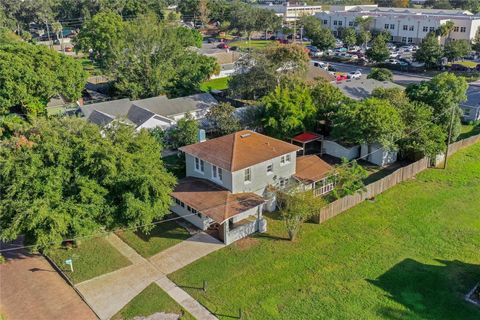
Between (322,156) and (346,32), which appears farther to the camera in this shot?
(346,32)

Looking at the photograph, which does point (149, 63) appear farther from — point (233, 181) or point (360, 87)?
point (233, 181)

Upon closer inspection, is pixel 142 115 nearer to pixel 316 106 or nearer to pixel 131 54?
pixel 131 54

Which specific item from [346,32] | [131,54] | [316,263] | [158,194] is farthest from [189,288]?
[346,32]

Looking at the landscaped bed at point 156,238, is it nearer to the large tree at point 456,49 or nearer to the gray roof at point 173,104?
the gray roof at point 173,104

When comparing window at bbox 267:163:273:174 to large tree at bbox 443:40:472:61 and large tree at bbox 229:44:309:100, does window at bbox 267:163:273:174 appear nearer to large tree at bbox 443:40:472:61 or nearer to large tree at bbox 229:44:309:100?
large tree at bbox 229:44:309:100

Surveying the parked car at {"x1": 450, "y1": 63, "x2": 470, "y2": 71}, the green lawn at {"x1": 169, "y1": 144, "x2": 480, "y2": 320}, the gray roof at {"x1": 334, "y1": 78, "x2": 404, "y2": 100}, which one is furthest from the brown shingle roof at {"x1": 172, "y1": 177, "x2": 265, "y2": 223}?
the parked car at {"x1": 450, "y1": 63, "x2": 470, "y2": 71}

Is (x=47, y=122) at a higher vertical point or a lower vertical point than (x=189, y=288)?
higher

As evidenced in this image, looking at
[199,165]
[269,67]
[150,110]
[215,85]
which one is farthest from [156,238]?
[215,85]
